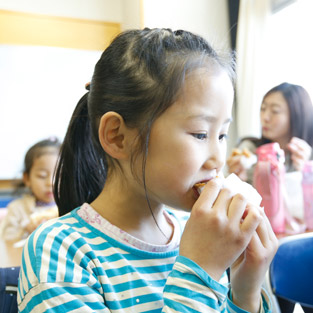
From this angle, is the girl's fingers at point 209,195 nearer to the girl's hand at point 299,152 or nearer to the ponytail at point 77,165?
the ponytail at point 77,165

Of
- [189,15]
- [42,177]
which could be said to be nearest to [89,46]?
[189,15]

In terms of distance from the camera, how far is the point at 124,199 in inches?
28.9

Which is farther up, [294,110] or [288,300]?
[294,110]

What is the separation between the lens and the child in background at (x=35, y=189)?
6.47 ft

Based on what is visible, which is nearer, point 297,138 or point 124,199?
point 124,199

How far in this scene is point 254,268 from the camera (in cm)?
69

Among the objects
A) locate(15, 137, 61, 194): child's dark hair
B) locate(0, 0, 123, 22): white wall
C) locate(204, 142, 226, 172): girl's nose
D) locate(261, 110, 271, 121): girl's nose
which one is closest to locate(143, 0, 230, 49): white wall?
locate(0, 0, 123, 22): white wall

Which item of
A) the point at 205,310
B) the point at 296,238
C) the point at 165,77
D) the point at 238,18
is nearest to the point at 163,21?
the point at 238,18

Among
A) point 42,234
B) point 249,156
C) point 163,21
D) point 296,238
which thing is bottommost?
point 296,238

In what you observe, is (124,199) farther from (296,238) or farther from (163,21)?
(163,21)

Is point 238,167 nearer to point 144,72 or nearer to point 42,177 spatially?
point 42,177

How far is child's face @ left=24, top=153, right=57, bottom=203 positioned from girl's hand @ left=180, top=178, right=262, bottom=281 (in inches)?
62.9

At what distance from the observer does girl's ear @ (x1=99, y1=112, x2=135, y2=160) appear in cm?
69

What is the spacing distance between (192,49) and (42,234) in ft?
1.40
